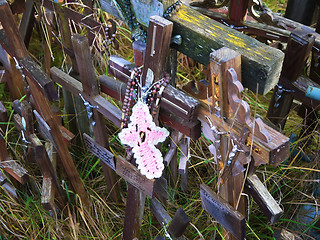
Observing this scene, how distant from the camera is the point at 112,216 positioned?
1.82 metres

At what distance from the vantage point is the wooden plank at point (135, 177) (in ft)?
4.10

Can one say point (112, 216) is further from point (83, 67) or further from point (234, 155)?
point (234, 155)

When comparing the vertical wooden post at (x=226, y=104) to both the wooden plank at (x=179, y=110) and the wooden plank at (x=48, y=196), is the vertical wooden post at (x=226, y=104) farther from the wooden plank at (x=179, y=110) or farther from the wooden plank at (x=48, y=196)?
the wooden plank at (x=48, y=196)

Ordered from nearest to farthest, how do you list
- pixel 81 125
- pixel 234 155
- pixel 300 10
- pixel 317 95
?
pixel 234 155
pixel 317 95
pixel 81 125
pixel 300 10

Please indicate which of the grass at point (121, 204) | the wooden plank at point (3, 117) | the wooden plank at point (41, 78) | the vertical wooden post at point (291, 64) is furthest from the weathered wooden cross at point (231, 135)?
the wooden plank at point (3, 117)

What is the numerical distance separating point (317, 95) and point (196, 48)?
0.68 m

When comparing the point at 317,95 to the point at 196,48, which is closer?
the point at 196,48

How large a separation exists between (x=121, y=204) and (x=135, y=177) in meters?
0.59

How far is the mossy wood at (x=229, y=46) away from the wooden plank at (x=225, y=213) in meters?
0.36

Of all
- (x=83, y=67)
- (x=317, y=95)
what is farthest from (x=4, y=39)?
(x=317, y=95)

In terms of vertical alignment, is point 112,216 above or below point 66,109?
below

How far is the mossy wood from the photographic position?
88 centimetres

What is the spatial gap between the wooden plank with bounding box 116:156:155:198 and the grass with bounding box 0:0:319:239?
27 cm

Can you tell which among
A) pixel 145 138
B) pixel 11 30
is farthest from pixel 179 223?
pixel 11 30
